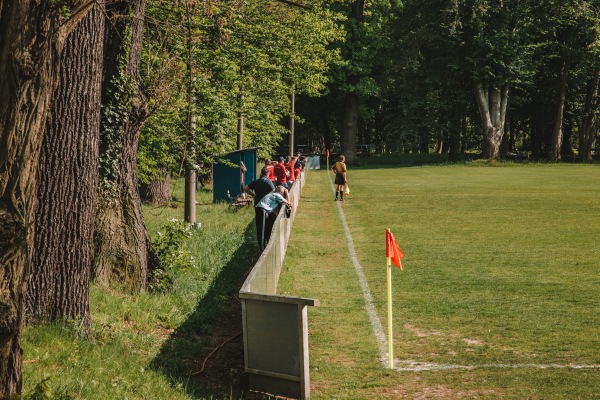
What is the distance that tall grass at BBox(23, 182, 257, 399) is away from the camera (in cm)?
867

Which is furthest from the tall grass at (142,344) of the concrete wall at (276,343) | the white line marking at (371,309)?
the white line marking at (371,309)

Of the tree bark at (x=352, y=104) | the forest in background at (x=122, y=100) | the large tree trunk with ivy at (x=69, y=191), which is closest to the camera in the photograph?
the forest in background at (x=122, y=100)

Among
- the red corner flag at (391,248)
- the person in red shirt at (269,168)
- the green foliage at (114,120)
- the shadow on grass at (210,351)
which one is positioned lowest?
the shadow on grass at (210,351)

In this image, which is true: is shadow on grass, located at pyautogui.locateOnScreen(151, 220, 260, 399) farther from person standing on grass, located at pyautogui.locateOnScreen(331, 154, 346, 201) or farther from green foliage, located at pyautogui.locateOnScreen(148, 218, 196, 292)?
person standing on grass, located at pyautogui.locateOnScreen(331, 154, 346, 201)

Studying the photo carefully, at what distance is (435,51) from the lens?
241 ft

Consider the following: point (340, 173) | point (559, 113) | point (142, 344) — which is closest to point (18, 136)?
point (142, 344)

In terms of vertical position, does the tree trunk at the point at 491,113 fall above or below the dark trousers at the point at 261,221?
above

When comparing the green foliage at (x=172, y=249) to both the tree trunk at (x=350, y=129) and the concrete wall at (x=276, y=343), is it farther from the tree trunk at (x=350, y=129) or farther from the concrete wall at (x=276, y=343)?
the tree trunk at (x=350, y=129)

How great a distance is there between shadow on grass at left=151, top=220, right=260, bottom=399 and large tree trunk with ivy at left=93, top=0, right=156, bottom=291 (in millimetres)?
1346

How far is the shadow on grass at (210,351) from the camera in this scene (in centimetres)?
1009

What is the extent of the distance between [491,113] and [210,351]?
62.4 meters

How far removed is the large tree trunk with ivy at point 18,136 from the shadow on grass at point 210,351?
3.41 metres

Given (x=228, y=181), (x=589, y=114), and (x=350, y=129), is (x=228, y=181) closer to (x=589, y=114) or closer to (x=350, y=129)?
(x=350, y=129)

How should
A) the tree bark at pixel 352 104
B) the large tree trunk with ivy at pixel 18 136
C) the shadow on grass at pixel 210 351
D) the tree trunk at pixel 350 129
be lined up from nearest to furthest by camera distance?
the large tree trunk with ivy at pixel 18 136 < the shadow on grass at pixel 210 351 < the tree bark at pixel 352 104 < the tree trunk at pixel 350 129
